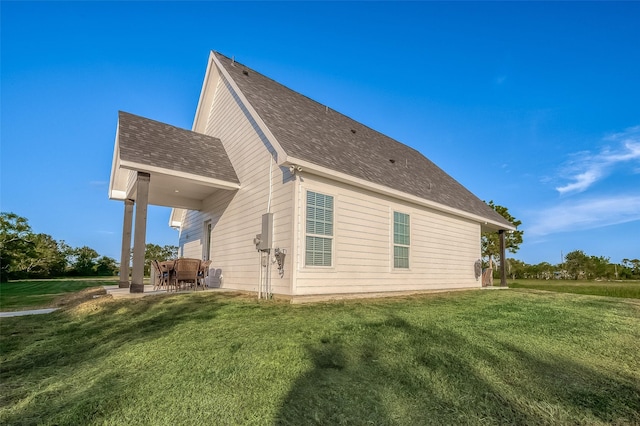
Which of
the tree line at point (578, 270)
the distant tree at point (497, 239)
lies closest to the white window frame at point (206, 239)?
the distant tree at point (497, 239)

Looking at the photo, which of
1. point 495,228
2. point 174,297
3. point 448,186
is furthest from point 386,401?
point 495,228

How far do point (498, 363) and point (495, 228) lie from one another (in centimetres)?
1281

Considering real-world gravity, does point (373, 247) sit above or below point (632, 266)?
above

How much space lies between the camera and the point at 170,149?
877 centimetres

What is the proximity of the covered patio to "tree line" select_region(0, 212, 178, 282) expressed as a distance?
17.0m

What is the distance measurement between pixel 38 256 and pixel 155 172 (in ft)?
91.3

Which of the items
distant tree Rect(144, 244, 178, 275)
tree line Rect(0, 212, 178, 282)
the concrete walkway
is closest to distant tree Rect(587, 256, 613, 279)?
tree line Rect(0, 212, 178, 282)

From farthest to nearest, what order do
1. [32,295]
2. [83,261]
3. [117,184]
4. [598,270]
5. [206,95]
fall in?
1. [598,270]
2. [83,261]
3. [206,95]
4. [32,295]
5. [117,184]

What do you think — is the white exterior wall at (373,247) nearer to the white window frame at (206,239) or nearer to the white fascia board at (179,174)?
the white fascia board at (179,174)

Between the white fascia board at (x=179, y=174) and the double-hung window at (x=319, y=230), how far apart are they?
2.95 meters

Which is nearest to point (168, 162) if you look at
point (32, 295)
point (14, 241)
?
point (32, 295)

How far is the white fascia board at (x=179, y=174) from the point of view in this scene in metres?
7.32

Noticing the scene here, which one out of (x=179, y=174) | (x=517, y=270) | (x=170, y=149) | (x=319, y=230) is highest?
(x=170, y=149)

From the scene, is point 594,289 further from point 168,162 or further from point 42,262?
point 42,262
